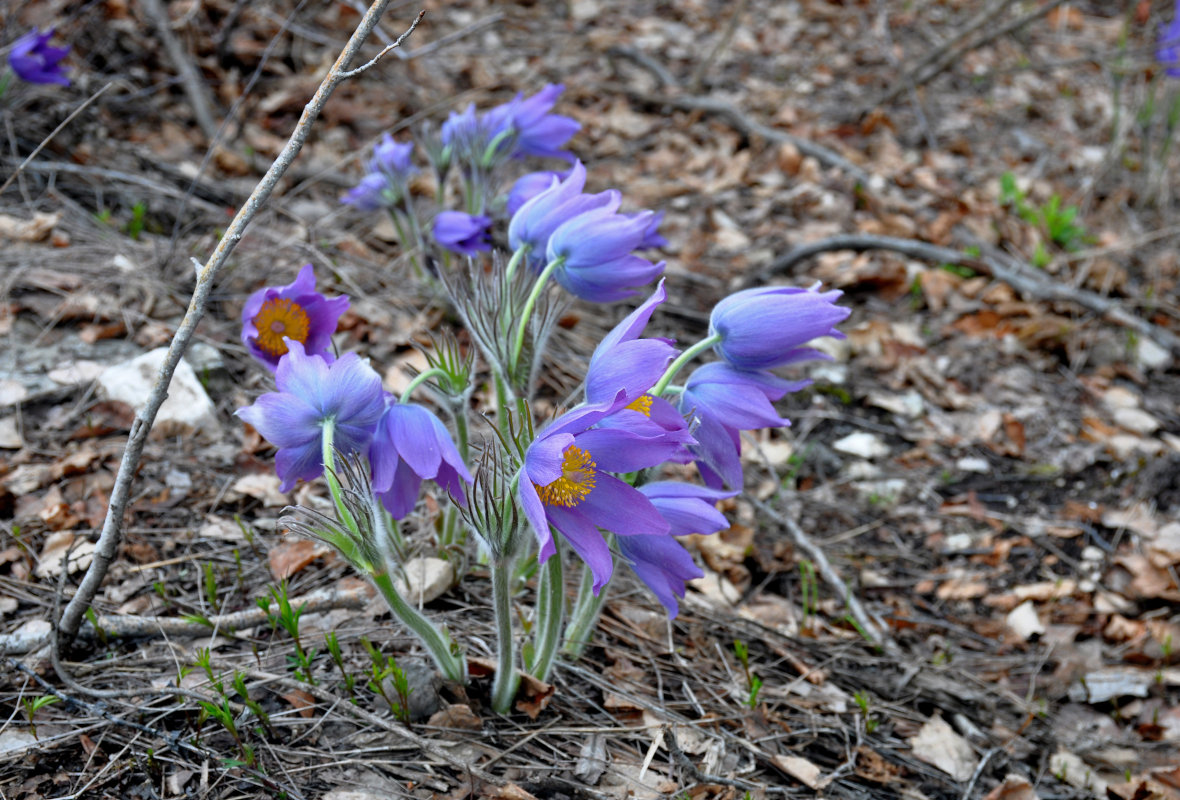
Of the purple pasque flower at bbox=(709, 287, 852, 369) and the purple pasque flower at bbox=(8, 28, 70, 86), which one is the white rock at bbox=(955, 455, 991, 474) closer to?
the purple pasque flower at bbox=(709, 287, 852, 369)

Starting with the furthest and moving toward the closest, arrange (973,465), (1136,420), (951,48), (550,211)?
(951,48), (1136,420), (973,465), (550,211)

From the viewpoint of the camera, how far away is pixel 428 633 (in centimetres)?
135

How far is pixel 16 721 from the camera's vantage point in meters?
1.39

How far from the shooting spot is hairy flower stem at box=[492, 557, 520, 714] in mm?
1246

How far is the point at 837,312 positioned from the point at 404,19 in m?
3.84

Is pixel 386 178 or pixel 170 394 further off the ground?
pixel 386 178

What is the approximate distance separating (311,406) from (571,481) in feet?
1.25

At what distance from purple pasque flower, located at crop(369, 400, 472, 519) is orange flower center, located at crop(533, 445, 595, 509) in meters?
0.16

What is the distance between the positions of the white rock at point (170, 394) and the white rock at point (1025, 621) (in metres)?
2.00

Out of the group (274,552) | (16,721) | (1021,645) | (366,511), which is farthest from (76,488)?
(1021,645)

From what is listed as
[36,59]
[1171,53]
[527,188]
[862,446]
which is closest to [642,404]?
[527,188]

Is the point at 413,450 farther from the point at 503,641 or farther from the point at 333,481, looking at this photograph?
the point at 503,641

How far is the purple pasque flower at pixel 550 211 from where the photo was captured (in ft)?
5.02

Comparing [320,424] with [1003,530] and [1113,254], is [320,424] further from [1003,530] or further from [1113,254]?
[1113,254]
